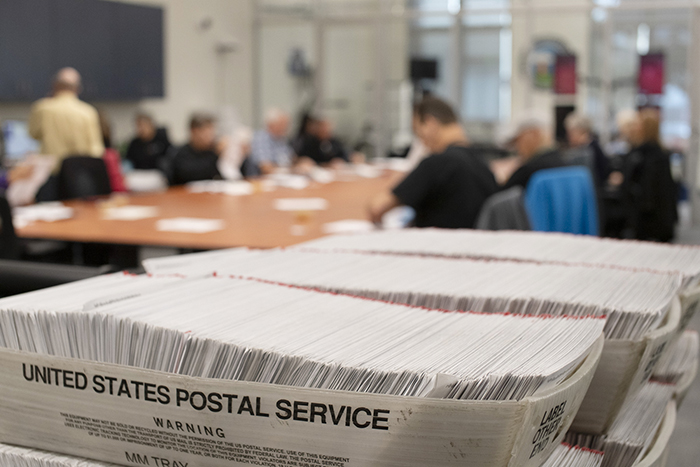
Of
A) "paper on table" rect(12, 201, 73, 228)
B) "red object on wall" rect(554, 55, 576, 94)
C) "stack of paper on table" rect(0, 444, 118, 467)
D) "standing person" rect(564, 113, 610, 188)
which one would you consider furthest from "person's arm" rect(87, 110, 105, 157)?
"red object on wall" rect(554, 55, 576, 94)

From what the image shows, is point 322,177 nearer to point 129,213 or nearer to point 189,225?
point 129,213

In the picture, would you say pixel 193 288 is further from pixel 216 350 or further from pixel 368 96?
pixel 368 96

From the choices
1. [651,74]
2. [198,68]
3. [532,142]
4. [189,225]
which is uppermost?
[198,68]

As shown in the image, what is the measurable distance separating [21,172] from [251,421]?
13.5ft

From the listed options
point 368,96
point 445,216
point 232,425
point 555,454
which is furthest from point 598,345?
point 368,96

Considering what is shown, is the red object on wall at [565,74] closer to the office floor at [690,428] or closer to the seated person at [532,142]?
the seated person at [532,142]

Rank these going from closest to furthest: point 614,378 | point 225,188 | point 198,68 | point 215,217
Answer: point 614,378
point 215,217
point 225,188
point 198,68

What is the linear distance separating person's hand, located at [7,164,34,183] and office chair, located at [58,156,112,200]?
28cm

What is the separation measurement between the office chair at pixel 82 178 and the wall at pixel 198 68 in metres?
5.08

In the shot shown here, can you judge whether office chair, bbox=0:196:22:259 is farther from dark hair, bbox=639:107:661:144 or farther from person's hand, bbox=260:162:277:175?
dark hair, bbox=639:107:661:144

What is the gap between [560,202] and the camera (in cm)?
333

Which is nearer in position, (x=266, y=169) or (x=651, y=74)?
(x=266, y=169)

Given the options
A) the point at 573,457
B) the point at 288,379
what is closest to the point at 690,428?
the point at 573,457

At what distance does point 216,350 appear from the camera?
19.9 inches
